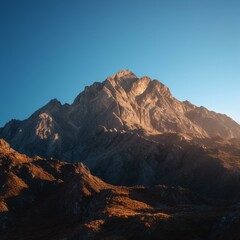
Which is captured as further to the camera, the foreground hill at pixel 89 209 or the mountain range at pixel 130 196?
the mountain range at pixel 130 196

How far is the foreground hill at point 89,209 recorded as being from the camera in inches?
2911

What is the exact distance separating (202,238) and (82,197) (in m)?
51.7

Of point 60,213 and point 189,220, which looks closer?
point 189,220

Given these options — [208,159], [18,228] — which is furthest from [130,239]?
[208,159]

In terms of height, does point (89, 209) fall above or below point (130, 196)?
below

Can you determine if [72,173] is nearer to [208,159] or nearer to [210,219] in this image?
[208,159]

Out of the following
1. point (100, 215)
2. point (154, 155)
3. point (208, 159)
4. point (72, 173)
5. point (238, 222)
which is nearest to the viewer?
point (238, 222)

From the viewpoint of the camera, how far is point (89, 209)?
10988cm

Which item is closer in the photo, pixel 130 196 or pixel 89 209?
pixel 89 209

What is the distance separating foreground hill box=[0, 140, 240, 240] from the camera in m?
73.9

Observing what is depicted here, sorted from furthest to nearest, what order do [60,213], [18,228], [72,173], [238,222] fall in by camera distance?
[72,173] < [60,213] < [18,228] < [238,222]

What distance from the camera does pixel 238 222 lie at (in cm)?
6819

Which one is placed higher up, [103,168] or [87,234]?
[103,168]

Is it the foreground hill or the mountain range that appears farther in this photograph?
the mountain range
